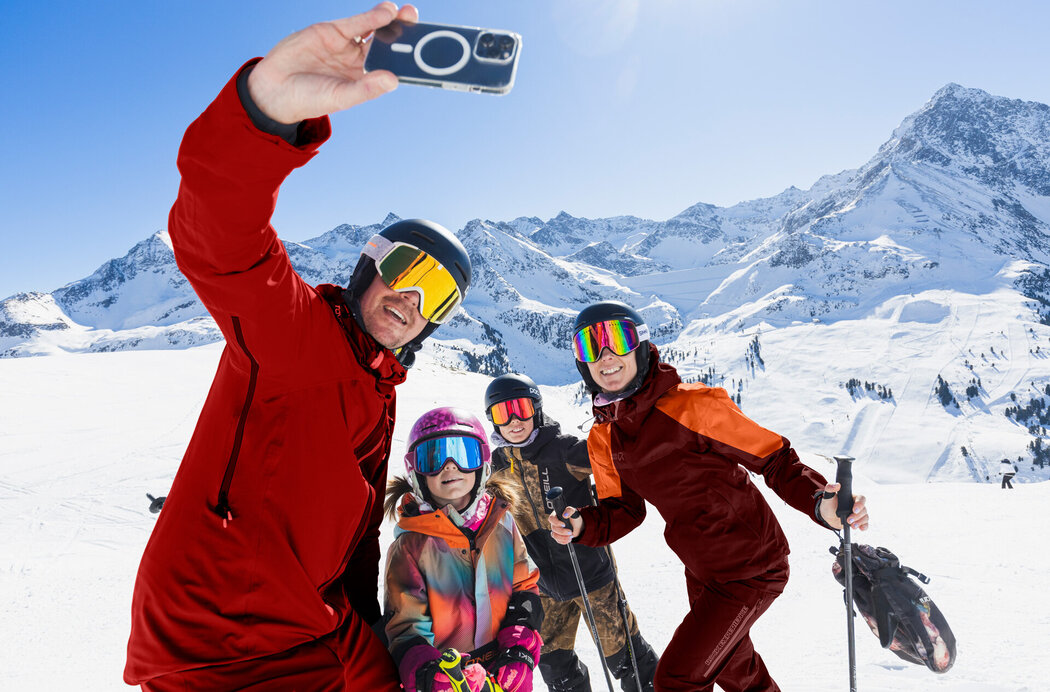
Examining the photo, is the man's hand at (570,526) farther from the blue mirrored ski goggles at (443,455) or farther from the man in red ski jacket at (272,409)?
the man in red ski jacket at (272,409)

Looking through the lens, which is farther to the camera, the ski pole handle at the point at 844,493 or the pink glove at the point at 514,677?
the ski pole handle at the point at 844,493

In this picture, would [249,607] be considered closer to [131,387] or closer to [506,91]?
[506,91]

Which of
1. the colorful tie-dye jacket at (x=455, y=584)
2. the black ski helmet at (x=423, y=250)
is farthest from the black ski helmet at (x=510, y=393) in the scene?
the black ski helmet at (x=423, y=250)

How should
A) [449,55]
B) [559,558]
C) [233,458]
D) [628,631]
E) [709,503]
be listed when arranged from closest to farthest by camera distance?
1. [449,55]
2. [233,458]
3. [709,503]
4. [628,631]
5. [559,558]

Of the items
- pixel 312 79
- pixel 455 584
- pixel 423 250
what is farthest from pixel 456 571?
pixel 312 79

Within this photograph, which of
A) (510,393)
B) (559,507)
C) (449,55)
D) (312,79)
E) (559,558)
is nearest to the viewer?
(312,79)

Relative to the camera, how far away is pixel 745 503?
11.3ft

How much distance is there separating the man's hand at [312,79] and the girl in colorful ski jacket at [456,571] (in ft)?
8.03

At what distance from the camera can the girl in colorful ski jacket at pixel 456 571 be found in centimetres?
293

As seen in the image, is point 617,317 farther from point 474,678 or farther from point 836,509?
point 474,678

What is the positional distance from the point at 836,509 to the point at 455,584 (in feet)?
7.69

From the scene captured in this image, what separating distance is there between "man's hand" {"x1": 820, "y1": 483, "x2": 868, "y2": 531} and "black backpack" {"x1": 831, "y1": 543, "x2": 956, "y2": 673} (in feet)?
0.86

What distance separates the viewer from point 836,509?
316cm

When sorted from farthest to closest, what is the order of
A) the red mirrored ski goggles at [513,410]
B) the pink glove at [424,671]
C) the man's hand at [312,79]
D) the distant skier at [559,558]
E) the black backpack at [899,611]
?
the red mirrored ski goggles at [513,410], the distant skier at [559,558], the black backpack at [899,611], the pink glove at [424,671], the man's hand at [312,79]
